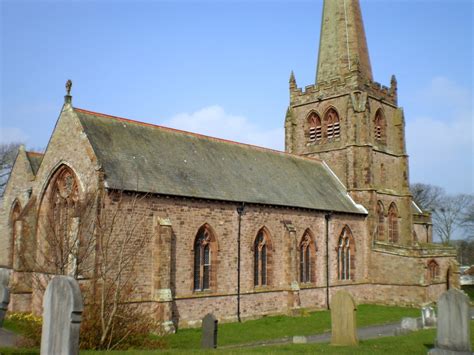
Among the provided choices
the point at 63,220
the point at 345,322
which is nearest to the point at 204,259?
the point at 63,220

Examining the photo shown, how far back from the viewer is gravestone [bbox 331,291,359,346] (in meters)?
15.6

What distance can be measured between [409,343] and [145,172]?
42.8 ft

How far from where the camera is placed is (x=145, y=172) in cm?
2261

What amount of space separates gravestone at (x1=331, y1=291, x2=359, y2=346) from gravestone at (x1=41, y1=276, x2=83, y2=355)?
9.72m

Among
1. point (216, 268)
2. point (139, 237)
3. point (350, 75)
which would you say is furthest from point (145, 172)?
point (350, 75)

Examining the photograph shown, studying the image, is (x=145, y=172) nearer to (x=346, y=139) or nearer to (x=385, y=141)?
(x=346, y=139)

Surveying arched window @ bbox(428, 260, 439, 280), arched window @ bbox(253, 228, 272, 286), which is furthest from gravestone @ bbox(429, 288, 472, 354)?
arched window @ bbox(428, 260, 439, 280)

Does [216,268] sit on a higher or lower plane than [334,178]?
A: lower

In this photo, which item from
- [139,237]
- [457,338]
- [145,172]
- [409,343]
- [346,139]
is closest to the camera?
[457,338]

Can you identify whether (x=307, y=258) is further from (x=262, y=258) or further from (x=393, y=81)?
(x=393, y=81)

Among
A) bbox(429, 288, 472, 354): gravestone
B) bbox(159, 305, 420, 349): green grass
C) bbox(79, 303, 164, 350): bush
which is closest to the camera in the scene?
bbox(429, 288, 472, 354): gravestone

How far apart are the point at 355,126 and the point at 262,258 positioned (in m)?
13.7

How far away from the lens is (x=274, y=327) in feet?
74.4

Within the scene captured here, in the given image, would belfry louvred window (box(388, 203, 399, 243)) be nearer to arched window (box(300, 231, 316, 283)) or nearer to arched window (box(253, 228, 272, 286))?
arched window (box(300, 231, 316, 283))
